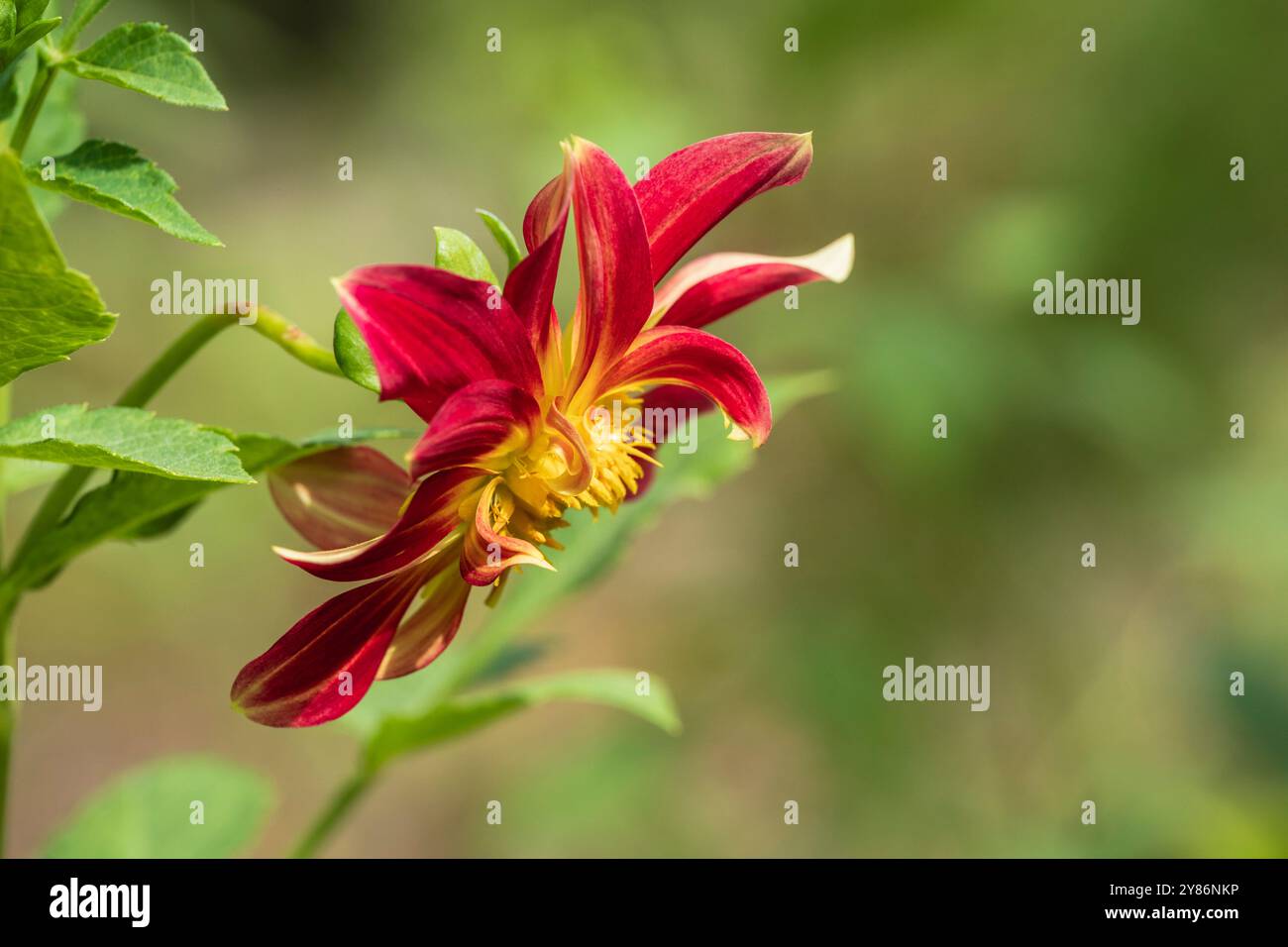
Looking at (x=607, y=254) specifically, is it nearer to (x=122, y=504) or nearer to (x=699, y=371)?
(x=699, y=371)

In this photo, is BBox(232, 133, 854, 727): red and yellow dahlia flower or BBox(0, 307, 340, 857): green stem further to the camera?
BBox(0, 307, 340, 857): green stem

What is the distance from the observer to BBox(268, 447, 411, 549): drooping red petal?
90 cm

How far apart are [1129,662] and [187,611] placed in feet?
10.1

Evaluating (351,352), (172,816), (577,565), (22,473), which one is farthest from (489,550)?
(172,816)

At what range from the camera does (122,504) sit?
87 cm

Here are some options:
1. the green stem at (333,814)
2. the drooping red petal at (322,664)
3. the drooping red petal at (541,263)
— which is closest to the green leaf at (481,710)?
the green stem at (333,814)

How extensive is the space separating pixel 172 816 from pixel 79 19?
105 cm

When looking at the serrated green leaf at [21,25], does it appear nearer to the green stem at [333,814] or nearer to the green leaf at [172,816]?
the green stem at [333,814]

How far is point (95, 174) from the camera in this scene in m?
0.75

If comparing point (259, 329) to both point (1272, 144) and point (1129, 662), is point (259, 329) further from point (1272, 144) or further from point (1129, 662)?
point (1129, 662)

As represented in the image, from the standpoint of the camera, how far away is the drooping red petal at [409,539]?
2.39 feet

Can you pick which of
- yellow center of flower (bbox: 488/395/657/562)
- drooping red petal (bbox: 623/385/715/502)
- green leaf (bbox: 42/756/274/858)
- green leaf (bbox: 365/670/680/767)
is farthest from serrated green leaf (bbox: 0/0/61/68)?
green leaf (bbox: 42/756/274/858)

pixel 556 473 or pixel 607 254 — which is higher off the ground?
pixel 607 254

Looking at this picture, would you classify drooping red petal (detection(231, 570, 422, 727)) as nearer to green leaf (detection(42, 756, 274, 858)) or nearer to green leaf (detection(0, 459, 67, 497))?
green leaf (detection(0, 459, 67, 497))
